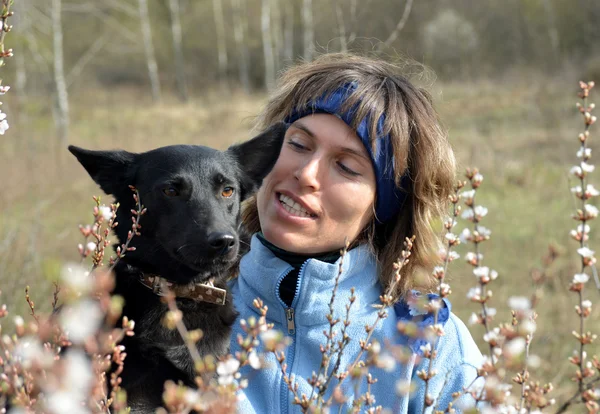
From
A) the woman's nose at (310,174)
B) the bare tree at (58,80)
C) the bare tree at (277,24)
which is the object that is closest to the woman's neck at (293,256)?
the woman's nose at (310,174)

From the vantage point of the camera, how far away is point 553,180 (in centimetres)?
1036

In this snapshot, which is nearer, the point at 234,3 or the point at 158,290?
the point at 158,290

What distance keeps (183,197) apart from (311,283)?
2.01ft

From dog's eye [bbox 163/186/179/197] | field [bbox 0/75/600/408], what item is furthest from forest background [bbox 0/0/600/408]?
dog's eye [bbox 163/186/179/197]

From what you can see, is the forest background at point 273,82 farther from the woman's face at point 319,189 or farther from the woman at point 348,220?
the woman's face at point 319,189

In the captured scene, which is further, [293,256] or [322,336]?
[293,256]

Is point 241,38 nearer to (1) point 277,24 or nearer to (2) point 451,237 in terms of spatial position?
(1) point 277,24

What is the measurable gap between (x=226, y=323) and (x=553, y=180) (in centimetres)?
900

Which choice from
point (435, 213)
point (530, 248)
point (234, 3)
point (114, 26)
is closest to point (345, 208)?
point (435, 213)

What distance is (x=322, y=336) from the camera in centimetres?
261

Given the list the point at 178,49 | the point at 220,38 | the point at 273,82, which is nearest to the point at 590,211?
the point at 273,82

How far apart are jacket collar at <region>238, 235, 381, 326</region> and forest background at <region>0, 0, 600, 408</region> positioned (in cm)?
76

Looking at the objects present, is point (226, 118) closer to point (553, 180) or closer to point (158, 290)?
point (553, 180)

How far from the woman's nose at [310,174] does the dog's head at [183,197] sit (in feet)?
0.51
